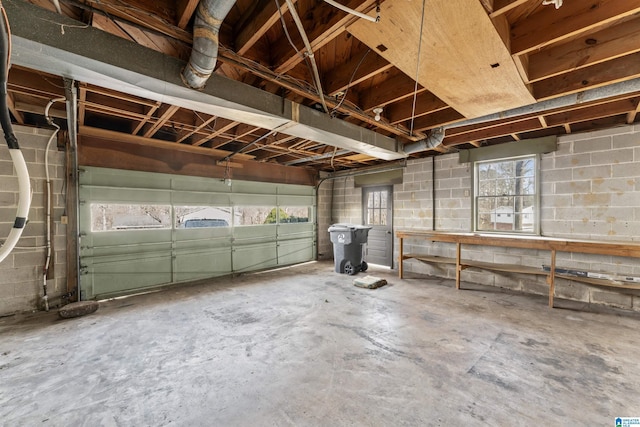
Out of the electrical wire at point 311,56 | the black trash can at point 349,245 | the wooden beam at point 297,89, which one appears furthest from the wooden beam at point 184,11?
the black trash can at point 349,245

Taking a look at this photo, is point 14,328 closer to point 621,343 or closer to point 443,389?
point 443,389

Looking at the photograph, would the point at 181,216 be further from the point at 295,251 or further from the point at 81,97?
the point at 295,251

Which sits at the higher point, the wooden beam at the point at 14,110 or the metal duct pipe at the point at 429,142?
the wooden beam at the point at 14,110

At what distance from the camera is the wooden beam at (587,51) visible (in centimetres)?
190

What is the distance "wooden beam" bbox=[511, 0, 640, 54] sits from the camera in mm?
1597

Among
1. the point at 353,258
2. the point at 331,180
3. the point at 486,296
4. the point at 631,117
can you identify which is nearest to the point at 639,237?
the point at 631,117

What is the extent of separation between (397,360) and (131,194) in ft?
14.5

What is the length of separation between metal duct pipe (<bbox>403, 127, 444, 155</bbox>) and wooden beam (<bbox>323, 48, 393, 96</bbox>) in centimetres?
179

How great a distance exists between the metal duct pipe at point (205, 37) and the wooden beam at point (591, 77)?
293cm

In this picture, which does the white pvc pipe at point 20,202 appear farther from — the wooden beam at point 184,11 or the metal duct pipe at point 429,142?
the metal duct pipe at point 429,142

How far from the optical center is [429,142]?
3.87 meters

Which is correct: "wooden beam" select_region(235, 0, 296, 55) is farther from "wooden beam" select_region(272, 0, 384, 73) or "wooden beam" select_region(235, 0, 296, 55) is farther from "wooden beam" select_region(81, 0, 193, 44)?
"wooden beam" select_region(81, 0, 193, 44)

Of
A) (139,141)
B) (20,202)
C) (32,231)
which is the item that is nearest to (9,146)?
(20,202)

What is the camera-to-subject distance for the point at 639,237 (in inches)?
135
